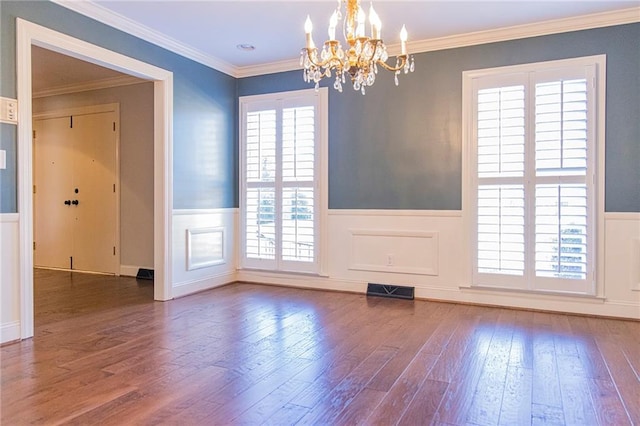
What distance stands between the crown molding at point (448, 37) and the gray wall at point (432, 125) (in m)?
0.06

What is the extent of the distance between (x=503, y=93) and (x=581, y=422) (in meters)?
2.95

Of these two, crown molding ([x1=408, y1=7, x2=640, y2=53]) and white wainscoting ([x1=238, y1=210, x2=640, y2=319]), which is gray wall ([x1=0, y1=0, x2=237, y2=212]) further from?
crown molding ([x1=408, y1=7, x2=640, y2=53])

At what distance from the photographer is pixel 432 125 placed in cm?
438

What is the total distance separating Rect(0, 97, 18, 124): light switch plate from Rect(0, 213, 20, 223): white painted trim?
0.64 meters

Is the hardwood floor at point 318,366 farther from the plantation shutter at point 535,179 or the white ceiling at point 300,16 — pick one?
the white ceiling at point 300,16

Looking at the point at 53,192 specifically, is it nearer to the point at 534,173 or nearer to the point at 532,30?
the point at 534,173

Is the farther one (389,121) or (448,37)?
(389,121)

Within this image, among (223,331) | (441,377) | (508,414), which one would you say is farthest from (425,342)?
(223,331)

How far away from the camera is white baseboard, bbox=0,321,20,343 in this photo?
118 inches

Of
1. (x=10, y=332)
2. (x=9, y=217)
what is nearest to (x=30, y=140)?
(x=9, y=217)

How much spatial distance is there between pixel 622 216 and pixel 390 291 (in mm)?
2158

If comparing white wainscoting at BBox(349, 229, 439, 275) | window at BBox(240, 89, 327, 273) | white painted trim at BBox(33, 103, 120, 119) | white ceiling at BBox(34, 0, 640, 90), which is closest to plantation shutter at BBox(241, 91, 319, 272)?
window at BBox(240, 89, 327, 273)

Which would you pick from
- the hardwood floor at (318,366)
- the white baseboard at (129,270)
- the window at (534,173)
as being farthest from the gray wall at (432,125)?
the white baseboard at (129,270)

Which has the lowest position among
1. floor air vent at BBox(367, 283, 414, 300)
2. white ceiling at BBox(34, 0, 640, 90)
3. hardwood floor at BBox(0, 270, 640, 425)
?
hardwood floor at BBox(0, 270, 640, 425)
